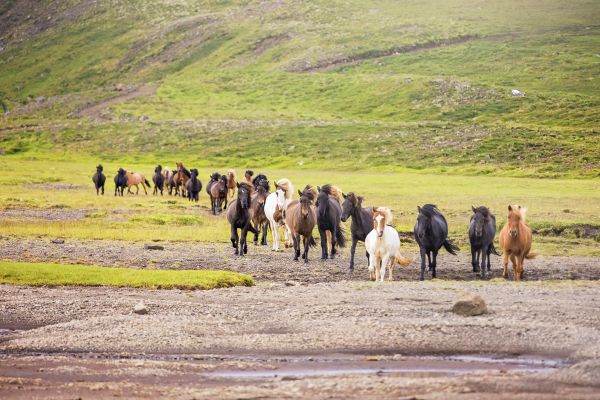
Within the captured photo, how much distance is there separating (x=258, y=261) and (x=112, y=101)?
124877mm

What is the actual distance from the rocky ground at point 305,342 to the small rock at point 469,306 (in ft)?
0.99

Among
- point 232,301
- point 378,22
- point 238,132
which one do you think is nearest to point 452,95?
point 238,132

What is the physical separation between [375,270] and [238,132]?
8775 centimetres

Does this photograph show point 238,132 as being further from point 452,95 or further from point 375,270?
point 375,270

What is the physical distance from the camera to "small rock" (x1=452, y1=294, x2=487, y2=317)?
1794cm

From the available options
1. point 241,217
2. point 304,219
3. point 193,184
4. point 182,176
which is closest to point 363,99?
point 182,176

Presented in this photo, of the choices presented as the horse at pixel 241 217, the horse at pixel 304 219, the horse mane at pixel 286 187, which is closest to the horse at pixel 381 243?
the horse at pixel 304 219

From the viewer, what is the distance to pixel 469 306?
17984 millimetres

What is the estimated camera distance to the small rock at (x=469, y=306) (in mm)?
17938

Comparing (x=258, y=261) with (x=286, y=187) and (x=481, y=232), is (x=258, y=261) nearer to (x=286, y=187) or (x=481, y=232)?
(x=286, y=187)

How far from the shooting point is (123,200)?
2144 inches

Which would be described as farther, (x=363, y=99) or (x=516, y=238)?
(x=363, y=99)

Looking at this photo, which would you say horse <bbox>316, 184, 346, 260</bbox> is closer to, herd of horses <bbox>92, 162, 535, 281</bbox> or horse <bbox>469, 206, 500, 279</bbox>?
herd of horses <bbox>92, 162, 535, 281</bbox>

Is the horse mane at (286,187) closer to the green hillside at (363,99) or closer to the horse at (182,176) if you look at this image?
the horse at (182,176)
